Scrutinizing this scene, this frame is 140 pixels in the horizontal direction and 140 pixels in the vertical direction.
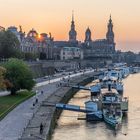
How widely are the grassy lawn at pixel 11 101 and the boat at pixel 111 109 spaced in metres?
10.3

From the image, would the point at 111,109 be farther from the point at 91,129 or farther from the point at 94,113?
the point at 91,129

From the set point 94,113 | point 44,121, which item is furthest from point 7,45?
point 44,121

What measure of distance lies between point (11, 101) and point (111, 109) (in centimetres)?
1299

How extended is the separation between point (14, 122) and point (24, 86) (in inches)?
958

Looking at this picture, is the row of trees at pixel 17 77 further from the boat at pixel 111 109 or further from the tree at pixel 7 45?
the tree at pixel 7 45

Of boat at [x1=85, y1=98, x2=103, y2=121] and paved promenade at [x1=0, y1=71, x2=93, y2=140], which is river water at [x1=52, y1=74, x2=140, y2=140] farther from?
paved promenade at [x1=0, y1=71, x2=93, y2=140]

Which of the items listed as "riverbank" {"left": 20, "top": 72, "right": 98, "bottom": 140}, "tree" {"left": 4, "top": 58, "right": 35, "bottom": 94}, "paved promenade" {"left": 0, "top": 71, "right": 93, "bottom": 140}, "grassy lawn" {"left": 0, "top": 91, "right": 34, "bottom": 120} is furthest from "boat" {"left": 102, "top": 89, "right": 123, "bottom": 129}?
"tree" {"left": 4, "top": 58, "right": 35, "bottom": 94}

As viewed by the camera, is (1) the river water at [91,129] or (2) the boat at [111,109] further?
(2) the boat at [111,109]

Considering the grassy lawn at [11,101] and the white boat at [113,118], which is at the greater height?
the grassy lawn at [11,101]

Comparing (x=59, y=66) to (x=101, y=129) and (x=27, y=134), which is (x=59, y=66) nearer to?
(x=101, y=129)

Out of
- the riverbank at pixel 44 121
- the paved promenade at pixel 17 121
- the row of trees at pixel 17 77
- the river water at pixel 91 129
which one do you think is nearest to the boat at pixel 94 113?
the river water at pixel 91 129

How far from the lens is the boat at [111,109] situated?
2155 inches

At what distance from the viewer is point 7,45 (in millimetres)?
108375

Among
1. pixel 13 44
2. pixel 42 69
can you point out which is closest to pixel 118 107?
pixel 13 44
